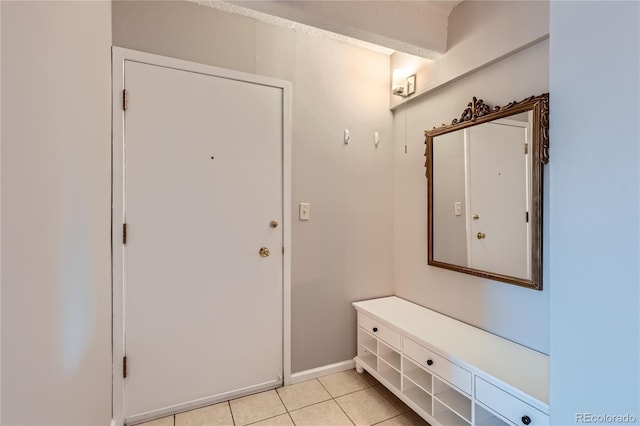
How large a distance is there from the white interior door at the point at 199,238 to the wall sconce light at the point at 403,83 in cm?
90

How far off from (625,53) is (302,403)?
216cm

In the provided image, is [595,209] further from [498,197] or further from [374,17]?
[374,17]

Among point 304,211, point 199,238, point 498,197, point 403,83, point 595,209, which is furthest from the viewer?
point 403,83

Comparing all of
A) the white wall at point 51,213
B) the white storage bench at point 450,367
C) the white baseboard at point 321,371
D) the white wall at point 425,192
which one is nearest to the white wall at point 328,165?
the white baseboard at point 321,371

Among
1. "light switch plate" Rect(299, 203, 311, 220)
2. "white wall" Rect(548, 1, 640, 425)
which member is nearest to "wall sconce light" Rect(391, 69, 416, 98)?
"light switch plate" Rect(299, 203, 311, 220)

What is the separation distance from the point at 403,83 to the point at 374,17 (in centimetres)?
61

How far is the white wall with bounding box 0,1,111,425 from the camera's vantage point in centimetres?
62

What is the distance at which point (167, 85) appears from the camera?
5.79 feet

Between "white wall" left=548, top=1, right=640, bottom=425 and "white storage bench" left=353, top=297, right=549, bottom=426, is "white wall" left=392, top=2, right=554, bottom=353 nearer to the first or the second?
"white storage bench" left=353, top=297, right=549, bottom=426

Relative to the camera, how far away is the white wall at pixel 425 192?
1520 mm

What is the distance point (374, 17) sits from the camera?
176cm

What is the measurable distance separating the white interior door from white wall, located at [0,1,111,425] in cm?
31

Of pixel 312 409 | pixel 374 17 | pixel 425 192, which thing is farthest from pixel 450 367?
pixel 374 17

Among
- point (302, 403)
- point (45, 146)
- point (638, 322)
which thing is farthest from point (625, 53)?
point (302, 403)
